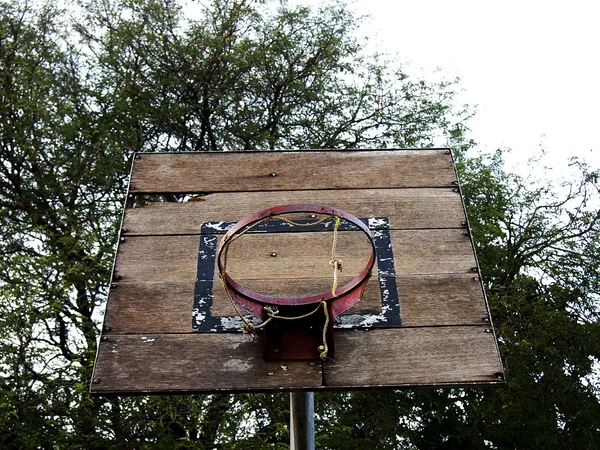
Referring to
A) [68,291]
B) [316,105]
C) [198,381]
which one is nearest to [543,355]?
[316,105]

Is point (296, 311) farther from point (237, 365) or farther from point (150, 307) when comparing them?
point (150, 307)

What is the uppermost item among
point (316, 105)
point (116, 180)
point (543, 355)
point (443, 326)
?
point (316, 105)

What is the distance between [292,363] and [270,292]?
0.32 meters

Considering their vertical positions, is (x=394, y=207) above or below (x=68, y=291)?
below

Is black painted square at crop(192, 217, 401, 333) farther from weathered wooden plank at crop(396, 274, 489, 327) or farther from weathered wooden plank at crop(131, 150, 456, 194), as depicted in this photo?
weathered wooden plank at crop(131, 150, 456, 194)

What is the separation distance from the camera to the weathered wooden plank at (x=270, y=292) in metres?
2.67

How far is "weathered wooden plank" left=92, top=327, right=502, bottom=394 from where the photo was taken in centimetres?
248

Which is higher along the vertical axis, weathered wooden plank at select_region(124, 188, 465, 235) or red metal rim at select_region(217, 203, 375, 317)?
weathered wooden plank at select_region(124, 188, 465, 235)

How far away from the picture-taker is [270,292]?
109 inches

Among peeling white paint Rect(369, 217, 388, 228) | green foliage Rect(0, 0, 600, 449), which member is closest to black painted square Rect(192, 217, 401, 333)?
peeling white paint Rect(369, 217, 388, 228)

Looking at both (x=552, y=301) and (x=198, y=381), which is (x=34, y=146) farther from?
(x=198, y=381)

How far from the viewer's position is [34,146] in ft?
24.5

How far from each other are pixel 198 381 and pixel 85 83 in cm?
634

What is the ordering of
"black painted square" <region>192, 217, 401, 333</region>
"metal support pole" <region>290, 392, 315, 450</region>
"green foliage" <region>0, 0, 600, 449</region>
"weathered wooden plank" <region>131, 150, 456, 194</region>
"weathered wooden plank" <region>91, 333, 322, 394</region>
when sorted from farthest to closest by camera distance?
"green foliage" <region>0, 0, 600, 449</region>, "weathered wooden plank" <region>131, 150, 456, 194</region>, "metal support pole" <region>290, 392, 315, 450</region>, "black painted square" <region>192, 217, 401, 333</region>, "weathered wooden plank" <region>91, 333, 322, 394</region>
